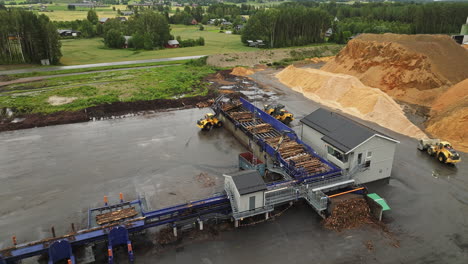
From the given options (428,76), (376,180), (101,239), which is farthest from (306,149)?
(428,76)

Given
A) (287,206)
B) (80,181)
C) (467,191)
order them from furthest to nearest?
1. (80,181)
2. (467,191)
3. (287,206)

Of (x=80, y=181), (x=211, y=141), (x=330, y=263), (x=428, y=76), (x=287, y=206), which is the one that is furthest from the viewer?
(x=428, y=76)

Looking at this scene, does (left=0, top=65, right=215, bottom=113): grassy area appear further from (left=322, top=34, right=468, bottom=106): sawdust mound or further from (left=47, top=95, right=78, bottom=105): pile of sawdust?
(left=322, top=34, right=468, bottom=106): sawdust mound

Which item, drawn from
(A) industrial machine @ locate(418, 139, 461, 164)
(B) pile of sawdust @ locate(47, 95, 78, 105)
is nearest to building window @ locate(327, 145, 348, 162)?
(A) industrial machine @ locate(418, 139, 461, 164)

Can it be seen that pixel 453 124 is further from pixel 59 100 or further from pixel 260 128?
pixel 59 100

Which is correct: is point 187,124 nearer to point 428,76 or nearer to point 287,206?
point 287,206

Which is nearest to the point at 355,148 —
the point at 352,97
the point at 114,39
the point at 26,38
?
the point at 352,97
